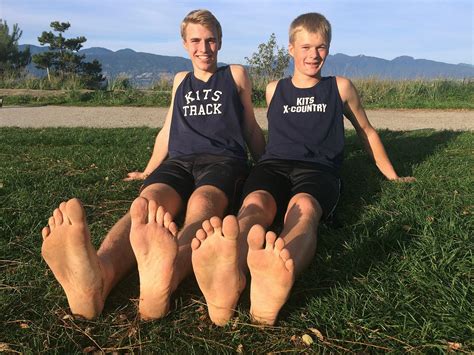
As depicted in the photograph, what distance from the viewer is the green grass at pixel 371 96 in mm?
11953

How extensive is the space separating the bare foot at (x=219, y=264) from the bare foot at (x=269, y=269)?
0.07 m

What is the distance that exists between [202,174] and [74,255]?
3.72 feet

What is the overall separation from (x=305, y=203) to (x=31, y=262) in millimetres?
1445

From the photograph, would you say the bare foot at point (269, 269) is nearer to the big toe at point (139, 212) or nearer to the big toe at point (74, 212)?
the big toe at point (139, 212)

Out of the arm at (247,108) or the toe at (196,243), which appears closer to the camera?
the toe at (196,243)

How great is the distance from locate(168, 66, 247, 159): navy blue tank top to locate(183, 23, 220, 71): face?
0.42 feet

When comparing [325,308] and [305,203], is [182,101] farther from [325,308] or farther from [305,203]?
[325,308]

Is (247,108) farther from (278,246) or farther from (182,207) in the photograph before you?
(278,246)

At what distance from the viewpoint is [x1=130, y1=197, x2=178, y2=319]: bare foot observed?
1.70 m

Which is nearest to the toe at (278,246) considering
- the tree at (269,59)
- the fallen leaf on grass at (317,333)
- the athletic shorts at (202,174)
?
the fallen leaf on grass at (317,333)

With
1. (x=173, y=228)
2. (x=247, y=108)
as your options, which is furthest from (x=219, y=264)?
(x=247, y=108)

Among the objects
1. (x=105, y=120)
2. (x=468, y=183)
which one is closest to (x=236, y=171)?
(x=468, y=183)

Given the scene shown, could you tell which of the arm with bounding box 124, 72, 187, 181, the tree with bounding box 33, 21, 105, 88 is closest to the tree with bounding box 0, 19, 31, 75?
the tree with bounding box 33, 21, 105, 88

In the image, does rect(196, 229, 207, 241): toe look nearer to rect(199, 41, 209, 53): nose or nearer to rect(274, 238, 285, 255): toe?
rect(274, 238, 285, 255): toe
